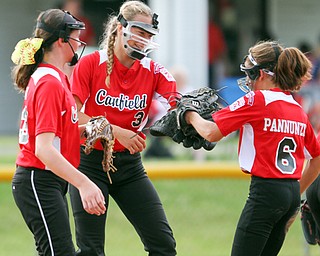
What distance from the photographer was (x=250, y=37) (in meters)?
20.4

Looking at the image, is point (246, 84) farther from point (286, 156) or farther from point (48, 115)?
point (48, 115)

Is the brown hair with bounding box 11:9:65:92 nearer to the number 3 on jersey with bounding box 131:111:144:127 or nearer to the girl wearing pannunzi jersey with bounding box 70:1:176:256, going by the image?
the girl wearing pannunzi jersey with bounding box 70:1:176:256

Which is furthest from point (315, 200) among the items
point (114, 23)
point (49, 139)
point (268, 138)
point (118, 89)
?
point (49, 139)

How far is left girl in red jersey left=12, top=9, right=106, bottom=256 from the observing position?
548cm

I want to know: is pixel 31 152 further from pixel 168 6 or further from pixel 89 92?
pixel 168 6

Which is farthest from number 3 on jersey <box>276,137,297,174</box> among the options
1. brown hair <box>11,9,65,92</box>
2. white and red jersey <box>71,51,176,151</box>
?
brown hair <box>11,9,65,92</box>

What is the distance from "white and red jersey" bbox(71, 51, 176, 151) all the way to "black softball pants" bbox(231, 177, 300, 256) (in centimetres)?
102

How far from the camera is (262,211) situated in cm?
606

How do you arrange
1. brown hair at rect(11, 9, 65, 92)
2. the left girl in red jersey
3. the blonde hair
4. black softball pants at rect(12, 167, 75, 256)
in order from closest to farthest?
the left girl in red jersey
black softball pants at rect(12, 167, 75, 256)
brown hair at rect(11, 9, 65, 92)
the blonde hair

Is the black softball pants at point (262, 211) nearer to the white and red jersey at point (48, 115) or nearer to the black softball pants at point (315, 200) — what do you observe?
the black softball pants at point (315, 200)

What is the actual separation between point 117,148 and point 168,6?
1017 centimetres

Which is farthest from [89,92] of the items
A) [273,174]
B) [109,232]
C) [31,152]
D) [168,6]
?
[168,6]

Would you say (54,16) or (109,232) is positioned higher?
(54,16)

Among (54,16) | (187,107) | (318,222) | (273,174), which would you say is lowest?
(318,222)
